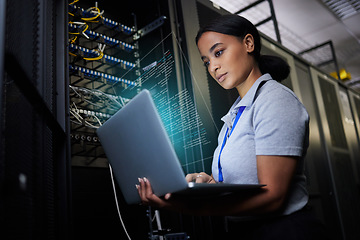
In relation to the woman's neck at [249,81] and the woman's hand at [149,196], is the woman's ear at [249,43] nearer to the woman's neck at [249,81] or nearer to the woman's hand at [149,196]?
the woman's neck at [249,81]

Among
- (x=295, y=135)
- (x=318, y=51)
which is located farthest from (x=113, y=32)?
(x=318, y=51)

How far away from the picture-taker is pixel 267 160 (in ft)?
3.02

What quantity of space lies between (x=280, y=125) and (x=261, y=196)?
0.21m

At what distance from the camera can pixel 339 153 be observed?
3.16m

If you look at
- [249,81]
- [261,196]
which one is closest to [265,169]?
[261,196]

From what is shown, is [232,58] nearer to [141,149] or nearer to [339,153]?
[141,149]

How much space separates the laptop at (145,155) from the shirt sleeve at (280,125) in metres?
0.13

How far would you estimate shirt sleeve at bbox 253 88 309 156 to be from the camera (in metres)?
0.92

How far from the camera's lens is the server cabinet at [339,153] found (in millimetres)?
2857

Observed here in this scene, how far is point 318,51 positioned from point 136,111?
21.3 feet

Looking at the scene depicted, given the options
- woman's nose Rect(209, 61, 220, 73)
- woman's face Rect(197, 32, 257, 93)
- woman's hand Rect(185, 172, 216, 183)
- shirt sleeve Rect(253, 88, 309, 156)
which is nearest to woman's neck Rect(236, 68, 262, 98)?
woman's face Rect(197, 32, 257, 93)

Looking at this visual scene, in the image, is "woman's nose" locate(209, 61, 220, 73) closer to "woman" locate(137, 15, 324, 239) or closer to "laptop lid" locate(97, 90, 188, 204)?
"woman" locate(137, 15, 324, 239)

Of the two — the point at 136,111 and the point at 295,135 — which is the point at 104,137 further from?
the point at 295,135

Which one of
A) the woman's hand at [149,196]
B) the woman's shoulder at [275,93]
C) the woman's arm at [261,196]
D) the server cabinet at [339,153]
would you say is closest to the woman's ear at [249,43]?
the woman's shoulder at [275,93]
